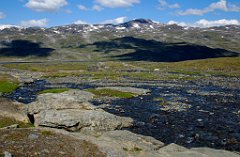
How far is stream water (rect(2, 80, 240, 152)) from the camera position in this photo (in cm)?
4744

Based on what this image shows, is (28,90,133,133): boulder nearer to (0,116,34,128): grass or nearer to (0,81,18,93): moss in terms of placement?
(0,116,34,128): grass

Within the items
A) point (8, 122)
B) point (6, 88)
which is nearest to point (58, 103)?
point (8, 122)

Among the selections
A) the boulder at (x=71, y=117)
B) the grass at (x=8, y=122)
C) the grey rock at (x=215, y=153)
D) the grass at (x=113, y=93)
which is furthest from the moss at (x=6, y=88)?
the grey rock at (x=215, y=153)

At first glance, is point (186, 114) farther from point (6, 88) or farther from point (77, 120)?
point (6, 88)

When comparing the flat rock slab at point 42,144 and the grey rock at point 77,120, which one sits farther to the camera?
the grey rock at point 77,120

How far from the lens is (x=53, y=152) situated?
31219 mm

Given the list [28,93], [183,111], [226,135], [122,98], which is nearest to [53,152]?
[226,135]

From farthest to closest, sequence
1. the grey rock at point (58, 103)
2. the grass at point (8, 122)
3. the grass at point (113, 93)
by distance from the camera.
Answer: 1. the grass at point (113, 93)
2. the grey rock at point (58, 103)
3. the grass at point (8, 122)

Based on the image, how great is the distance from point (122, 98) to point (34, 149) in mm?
54599

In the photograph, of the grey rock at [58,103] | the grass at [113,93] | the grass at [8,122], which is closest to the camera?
the grass at [8,122]

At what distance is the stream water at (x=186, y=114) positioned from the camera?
47438 millimetres

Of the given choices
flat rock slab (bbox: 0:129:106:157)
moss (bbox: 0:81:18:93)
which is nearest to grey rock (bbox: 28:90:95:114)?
flat rock slab (bbox: 0:129:106:157)

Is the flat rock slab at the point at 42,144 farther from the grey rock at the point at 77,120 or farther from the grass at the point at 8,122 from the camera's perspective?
the grey rock at the point at 77,120

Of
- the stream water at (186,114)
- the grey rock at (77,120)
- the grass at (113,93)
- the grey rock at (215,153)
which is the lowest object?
the stream water at (186,114)
